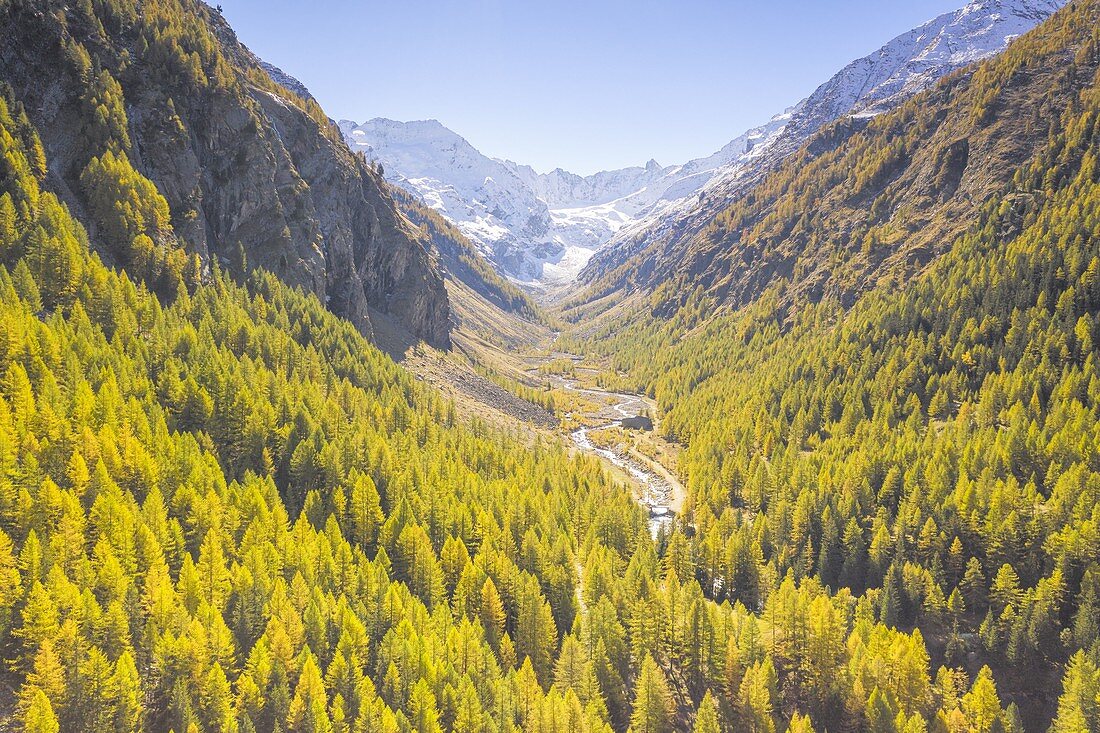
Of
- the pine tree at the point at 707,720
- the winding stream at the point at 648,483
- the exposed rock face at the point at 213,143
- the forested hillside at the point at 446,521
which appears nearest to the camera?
the forested hillside at the point at 446,521

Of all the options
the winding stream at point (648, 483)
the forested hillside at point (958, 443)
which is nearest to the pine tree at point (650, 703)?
the forested hillside at point (958, 443)

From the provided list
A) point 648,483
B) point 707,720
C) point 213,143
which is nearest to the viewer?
point 707,720

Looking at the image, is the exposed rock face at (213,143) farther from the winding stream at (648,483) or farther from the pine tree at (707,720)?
the pine tree at (707,720)

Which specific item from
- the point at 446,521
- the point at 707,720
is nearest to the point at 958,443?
the point at 707,720

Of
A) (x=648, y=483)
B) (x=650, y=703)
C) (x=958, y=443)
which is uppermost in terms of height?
(x=958, y=443)

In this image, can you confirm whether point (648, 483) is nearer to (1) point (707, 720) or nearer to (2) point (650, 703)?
(2) point (650, 703)

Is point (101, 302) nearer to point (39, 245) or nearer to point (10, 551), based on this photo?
point (39, 245)

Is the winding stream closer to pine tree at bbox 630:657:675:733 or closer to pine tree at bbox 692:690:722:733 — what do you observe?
pine tree at bbox 630:657:675:733
